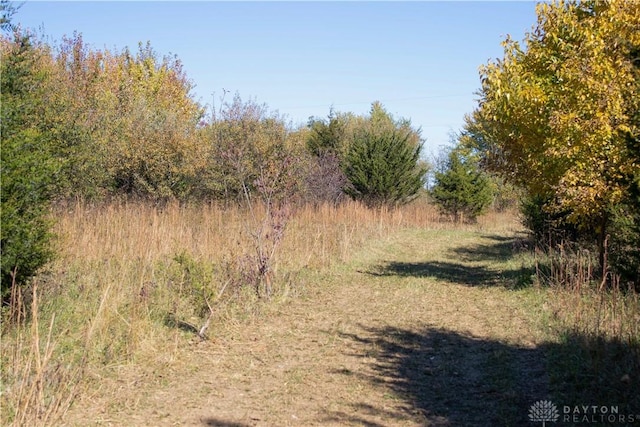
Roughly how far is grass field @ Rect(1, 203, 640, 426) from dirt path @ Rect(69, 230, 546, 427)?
0.02 metres

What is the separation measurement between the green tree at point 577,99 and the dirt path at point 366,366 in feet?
6.15

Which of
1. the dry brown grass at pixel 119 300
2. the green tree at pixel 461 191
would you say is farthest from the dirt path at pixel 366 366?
the green tree at pixel 461 191

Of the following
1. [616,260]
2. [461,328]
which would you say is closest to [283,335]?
[461,328]

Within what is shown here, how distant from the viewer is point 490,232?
2400 centimetres

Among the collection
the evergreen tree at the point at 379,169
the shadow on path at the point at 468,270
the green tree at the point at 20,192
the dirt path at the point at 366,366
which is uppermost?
the evergreen tree at the point at 379,169

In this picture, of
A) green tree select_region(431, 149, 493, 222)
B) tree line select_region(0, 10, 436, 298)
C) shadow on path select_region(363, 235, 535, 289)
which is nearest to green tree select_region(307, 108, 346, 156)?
tree line select_region(0, 10, 436, 298)

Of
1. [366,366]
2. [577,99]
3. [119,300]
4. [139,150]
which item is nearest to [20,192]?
[119,300]

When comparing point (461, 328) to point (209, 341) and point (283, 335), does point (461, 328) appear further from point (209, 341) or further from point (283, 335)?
point (209, 341)

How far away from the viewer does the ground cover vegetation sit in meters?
5.18

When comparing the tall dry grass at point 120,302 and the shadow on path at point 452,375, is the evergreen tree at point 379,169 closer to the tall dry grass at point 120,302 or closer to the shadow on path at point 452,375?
the tall dry grass at point 120,302

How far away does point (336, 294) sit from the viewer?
9.89 metres

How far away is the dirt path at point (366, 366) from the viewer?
4934mm
